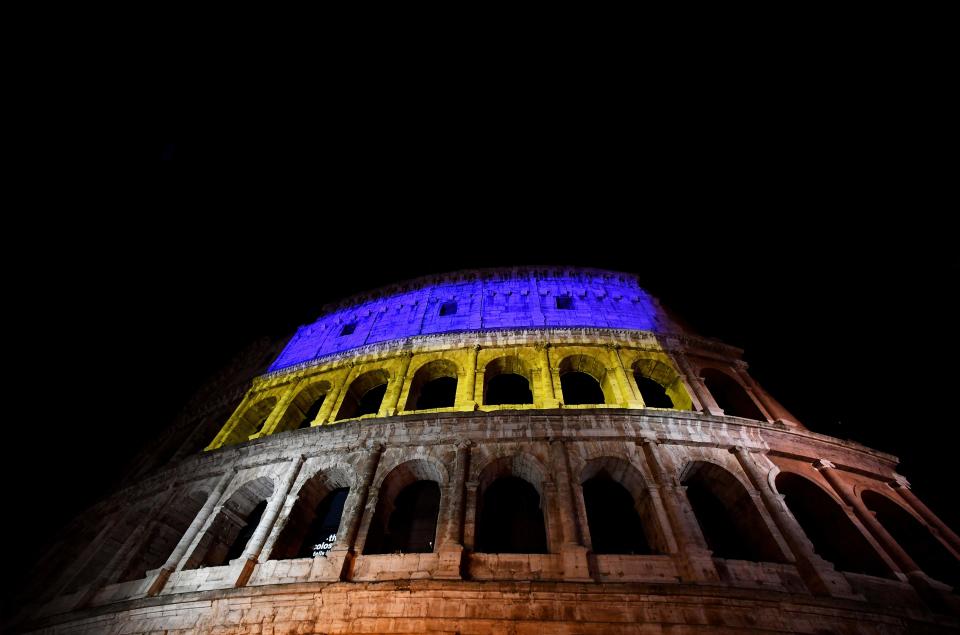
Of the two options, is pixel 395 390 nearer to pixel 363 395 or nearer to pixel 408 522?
pixel 363 395

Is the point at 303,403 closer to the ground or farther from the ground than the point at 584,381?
closer to the ground

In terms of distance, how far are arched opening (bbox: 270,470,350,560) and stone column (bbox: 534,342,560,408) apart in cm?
624

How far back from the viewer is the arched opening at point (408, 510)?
10.6 m

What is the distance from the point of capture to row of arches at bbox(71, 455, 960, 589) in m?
10.1

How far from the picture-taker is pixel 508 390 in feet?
50.8

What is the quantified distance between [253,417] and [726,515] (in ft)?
54.3

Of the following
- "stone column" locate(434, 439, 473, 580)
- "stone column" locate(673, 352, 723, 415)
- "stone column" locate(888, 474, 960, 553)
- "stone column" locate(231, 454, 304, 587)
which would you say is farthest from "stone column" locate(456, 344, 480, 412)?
"stone column" locate(888, 474, 960, 553)

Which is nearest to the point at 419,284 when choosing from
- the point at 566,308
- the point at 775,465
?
the point at 566,308

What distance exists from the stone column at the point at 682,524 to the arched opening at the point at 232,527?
1079 cm

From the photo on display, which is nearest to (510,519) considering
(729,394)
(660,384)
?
(660,384)

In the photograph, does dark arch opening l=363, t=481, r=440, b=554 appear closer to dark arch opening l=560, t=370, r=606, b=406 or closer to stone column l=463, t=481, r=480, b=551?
stone column l=463, t=481, r=480, b=551

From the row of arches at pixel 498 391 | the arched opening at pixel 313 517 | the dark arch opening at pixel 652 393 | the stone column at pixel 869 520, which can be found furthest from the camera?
the dark arch opening at pixel 652 393

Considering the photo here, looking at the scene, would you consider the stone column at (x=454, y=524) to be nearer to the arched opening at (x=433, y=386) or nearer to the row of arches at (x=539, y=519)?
the row of arches at (x=539, y=519)

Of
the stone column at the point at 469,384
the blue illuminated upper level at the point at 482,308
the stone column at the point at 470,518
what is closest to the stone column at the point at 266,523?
the stone column at the point at 469,384
